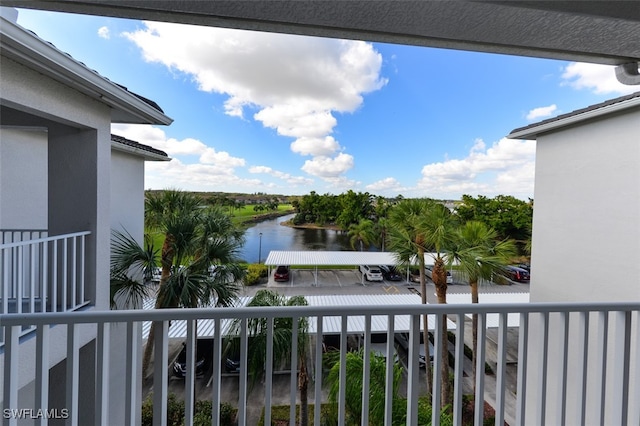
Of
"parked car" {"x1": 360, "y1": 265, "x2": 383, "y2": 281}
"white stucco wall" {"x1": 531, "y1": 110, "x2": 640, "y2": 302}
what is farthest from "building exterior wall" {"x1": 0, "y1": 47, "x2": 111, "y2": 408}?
"parked car" {"x1": 360, "y1": 265, "x2": 383, "y2": 281}

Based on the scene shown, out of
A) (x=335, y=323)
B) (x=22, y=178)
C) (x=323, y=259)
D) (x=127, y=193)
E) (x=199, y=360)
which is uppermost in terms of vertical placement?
(x=22, y=178)

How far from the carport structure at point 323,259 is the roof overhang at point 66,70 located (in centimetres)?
766

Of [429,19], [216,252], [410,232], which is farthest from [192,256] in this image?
[410,232]

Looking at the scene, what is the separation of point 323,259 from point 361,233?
5715 millimetres

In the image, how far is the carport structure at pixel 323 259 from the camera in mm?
10664

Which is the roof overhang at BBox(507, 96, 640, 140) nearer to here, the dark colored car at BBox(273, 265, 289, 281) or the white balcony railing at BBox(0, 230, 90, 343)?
the white balcony railing at BBox(0, 230, 90, 343)

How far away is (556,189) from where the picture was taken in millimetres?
5434

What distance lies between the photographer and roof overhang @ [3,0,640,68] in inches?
64.8

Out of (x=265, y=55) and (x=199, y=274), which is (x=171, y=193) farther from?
(x=265, y=55)

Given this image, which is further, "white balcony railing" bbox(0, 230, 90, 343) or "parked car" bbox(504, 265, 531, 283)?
"parked car" bbox(504, 265, 531, 283)

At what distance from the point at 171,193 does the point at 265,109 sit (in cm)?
774

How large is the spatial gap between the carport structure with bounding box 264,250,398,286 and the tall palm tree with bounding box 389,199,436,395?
289 centimetres

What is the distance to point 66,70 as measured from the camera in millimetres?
2457

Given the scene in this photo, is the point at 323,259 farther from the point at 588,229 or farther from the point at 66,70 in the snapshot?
the point at 66,70
